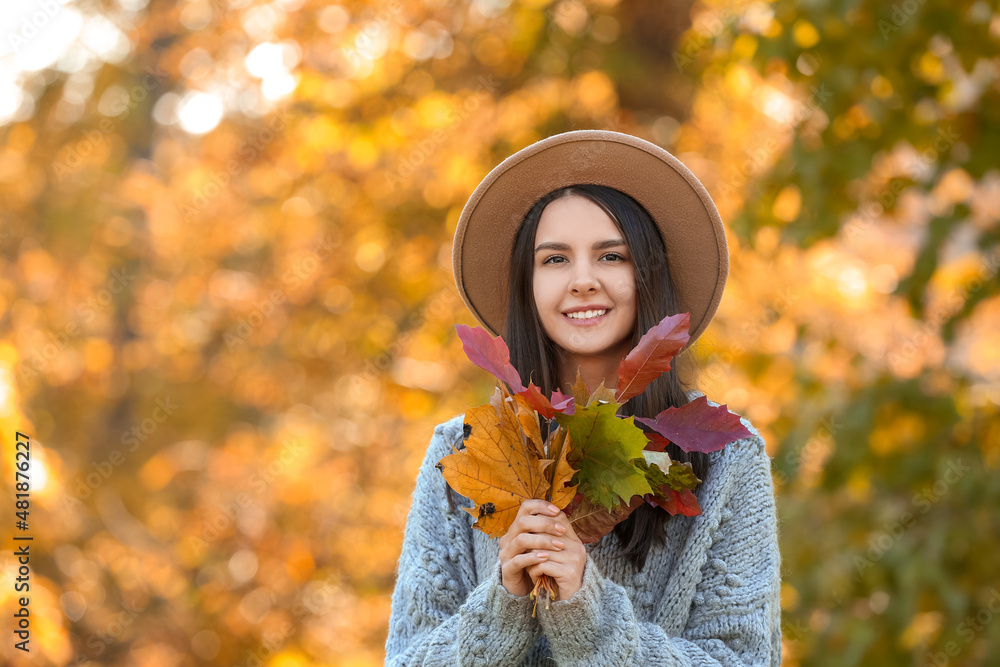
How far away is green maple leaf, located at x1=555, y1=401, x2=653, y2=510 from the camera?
1.35 meters

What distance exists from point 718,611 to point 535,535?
17.5 inches

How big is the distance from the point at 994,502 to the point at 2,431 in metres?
3.08

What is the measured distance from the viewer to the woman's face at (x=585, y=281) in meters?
1.78

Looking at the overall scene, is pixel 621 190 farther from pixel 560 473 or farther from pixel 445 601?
pixel 445 601

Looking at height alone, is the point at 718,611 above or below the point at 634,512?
below

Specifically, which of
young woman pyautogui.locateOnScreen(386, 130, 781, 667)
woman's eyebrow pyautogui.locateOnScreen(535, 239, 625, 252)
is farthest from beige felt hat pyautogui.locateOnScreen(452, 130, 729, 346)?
woman's eyebrow pyautogui.locateOnScreen(535, 239, 625, 252)

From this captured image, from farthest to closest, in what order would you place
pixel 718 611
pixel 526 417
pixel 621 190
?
pixel 621 190
pixel 718 611
pixel 526 417

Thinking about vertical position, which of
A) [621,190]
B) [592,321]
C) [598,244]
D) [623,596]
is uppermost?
[621,190]

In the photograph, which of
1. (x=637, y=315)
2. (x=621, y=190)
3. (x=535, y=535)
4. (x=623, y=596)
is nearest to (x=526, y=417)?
(x=535, y=535)

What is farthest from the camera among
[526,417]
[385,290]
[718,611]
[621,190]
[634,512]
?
[385,290]

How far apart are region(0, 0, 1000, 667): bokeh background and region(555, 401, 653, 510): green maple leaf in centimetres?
100

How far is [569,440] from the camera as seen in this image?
1392 millimetres

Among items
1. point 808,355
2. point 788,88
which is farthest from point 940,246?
point 788,88

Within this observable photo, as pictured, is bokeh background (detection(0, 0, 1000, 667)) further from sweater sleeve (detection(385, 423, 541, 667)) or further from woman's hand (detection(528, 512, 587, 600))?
woman's hand (detection(528, 512, 587, 600))
